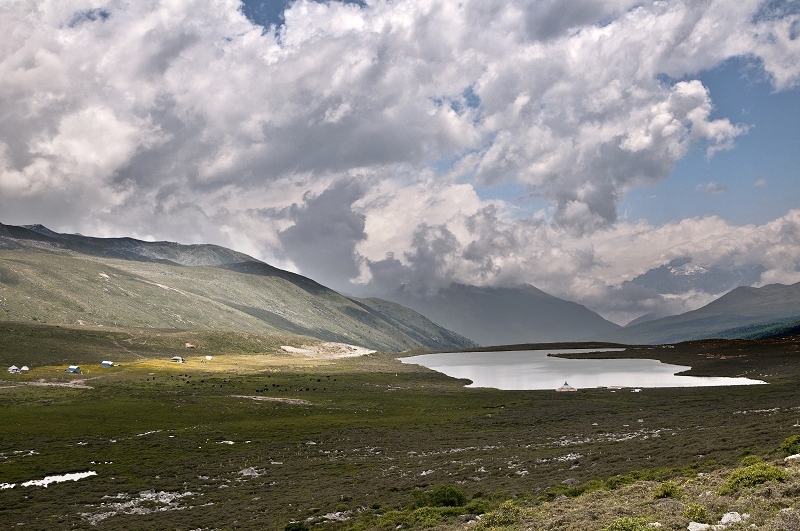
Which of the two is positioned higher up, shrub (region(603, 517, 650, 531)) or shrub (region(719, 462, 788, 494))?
shrub (region(719, 462, 788, 494))

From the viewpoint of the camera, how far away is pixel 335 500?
139 feet

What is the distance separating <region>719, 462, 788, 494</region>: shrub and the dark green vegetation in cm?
33

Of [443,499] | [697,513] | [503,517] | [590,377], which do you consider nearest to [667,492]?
[697,513]

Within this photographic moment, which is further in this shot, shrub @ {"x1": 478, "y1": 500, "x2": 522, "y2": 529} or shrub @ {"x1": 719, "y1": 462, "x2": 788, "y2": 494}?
shrub @ {"x1": 478, "y1": 500, "x2": 522, "y2": 529}

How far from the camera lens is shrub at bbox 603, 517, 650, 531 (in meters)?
20.3

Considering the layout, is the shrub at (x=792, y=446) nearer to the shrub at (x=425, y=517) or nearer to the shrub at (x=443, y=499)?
the shrub at (x=443, y=499)

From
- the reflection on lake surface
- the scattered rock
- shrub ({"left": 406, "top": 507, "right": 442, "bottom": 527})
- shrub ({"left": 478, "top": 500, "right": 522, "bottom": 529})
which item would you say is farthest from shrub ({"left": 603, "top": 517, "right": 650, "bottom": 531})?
the reflection on lake surface

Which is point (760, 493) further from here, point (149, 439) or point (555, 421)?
point (149, 439)

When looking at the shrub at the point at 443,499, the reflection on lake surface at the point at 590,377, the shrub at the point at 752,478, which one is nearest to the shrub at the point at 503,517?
the shrub at the point at 443,499

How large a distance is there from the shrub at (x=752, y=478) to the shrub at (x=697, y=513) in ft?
13.0

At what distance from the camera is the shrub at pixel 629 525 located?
2034cm

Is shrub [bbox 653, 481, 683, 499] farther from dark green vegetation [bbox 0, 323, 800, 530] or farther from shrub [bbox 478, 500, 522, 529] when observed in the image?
shrub [bbox 478, 500, 522, 529]

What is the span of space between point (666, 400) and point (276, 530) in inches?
3007

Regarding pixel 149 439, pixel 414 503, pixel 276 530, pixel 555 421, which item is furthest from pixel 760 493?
pixel 149 439
